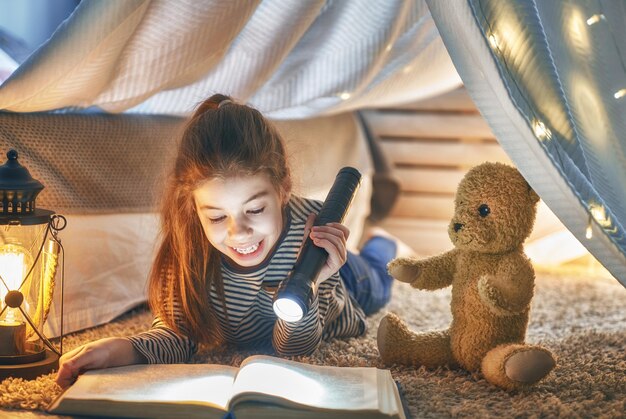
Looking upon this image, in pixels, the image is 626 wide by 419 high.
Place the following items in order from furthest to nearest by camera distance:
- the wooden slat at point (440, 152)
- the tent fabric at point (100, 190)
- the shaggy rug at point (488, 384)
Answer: the wooden slat at point (440, 152) → the tent fabric at point (100, 190) → the shaggy rug at point (488, 384)

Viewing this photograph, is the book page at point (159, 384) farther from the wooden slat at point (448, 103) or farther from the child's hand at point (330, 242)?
the wooden slat at point (448, 103)

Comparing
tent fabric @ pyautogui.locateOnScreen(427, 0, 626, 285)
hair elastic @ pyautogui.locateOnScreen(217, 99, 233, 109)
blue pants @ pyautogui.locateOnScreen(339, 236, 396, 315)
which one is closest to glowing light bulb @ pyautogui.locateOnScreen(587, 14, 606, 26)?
tent fabric @ pyautogui.locateOnScreen(427, 0, 626, 285)

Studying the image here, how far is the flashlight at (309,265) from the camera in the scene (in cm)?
114

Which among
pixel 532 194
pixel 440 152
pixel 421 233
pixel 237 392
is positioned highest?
pixel 440 152

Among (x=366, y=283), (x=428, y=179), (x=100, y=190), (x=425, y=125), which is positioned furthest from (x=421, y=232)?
(x=100, y=190)

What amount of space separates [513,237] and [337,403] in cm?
41

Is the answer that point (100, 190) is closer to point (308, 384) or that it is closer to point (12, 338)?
point (12, 338)

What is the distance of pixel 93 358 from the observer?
1170mm

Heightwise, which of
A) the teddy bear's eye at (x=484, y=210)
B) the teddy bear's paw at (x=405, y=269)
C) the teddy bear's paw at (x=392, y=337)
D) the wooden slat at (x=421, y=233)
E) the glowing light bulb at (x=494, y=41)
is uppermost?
the wooden slat at (x=421, y=233)

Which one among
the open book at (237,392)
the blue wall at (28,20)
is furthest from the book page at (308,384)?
the blue wall at (28,20)

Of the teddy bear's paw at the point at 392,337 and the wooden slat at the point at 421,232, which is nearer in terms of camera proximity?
the teddy bear's paw at the point at 392,337

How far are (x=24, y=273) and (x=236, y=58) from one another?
2.27 feet

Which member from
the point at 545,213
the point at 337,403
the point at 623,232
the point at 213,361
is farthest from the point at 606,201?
the point at 545,213

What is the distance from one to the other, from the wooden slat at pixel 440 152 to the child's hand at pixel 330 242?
143 cm
